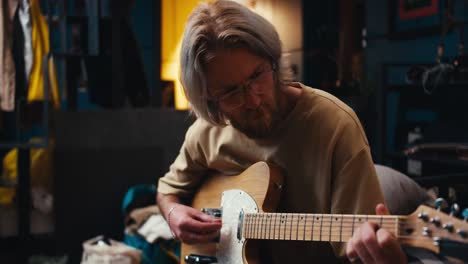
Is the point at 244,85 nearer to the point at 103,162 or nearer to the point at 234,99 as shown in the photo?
the point at 234,99

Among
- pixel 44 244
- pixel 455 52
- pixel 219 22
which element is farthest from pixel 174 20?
pixel 219 22

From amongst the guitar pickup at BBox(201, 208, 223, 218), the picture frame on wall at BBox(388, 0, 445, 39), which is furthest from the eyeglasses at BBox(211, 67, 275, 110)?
the picture frame on wall at BBox(388, 0, 445, 39)

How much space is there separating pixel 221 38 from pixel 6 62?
2.30 m

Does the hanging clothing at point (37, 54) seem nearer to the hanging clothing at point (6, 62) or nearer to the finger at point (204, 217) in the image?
the hanging clothing at point (6, 62)

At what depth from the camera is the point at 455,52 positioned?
8.71 ft

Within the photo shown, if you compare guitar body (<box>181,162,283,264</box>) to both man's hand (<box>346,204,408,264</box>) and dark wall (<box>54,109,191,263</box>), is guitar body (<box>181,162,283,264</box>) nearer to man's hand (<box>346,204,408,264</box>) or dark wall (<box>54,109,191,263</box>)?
man's hand (<box>346,204,408,264</box>)

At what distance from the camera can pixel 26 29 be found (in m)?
3.34

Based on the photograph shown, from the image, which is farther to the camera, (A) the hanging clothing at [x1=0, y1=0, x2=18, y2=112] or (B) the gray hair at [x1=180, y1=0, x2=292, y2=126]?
(A) the hanging clothing at [x1=0, y1=0, x2=18, y2=112]

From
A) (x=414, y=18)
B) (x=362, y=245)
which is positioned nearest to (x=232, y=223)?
(x=362, y=245)


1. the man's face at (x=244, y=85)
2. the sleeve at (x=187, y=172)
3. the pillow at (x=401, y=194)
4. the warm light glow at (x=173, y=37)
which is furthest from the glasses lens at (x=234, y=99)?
the warm light glow at (x=173, y=37)

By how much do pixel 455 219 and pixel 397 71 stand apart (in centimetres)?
227

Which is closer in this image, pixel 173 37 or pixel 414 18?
pixel 414 18

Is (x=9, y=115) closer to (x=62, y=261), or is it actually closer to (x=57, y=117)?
(x=57, y=117)

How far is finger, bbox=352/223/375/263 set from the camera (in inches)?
40.2
